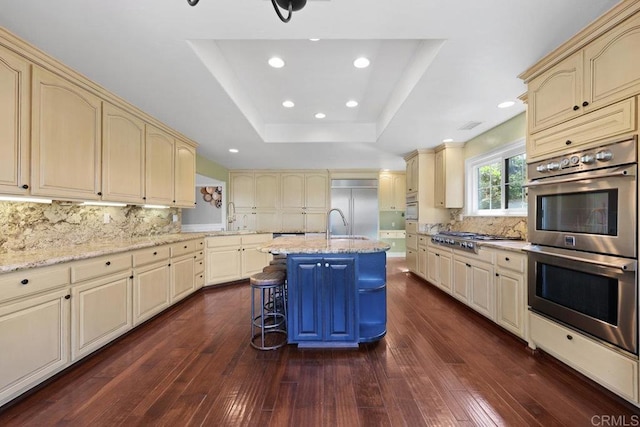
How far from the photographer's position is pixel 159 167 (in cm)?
336

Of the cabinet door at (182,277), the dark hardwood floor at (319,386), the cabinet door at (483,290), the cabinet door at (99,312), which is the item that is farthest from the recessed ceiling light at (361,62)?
the cabinet door at (182,277)

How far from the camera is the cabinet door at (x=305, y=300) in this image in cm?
225

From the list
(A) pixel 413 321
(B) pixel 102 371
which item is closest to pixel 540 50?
(A) pixel 413 321

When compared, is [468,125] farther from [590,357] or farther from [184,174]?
[184,174]

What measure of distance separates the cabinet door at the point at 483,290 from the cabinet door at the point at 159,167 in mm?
3912

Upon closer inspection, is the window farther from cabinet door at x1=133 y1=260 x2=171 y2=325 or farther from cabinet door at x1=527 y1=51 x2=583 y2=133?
cabinet door at x1=133 y1=260 x2=171 y2=325

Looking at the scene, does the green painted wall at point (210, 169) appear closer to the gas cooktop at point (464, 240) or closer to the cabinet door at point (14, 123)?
the cabinet door at point (14, 123)

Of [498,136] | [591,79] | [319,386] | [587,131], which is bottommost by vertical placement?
[319,386]

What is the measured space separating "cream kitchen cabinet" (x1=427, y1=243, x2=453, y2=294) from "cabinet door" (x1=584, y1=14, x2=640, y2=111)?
2300 millimetres

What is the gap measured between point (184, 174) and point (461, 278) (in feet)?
13.5

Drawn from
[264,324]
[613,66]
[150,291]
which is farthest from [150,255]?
[613,66]

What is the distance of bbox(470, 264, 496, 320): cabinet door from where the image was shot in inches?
106

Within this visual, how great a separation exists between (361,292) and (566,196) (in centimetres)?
173

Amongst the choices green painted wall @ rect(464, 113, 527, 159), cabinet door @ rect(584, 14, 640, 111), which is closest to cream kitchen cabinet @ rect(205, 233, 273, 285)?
green painted wall @ rect(464, 113, 527, 159)
